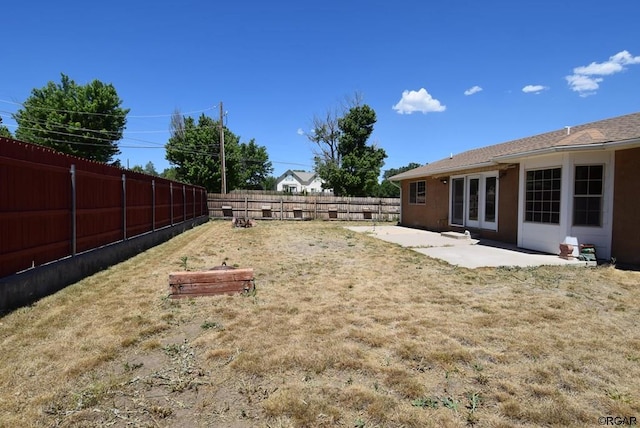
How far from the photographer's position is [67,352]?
10.2 feet

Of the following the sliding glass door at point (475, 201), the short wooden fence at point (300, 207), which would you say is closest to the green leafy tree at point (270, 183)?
the short wooden fence at point (300, 207)

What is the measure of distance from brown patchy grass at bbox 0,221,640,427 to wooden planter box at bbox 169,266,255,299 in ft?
0.53

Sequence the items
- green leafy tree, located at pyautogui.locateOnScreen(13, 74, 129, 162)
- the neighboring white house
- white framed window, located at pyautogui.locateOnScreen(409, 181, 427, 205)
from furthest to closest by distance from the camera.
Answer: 1. the neighboring white house
2. green leafy tree, located at pyautogui.locateOnScreen(13, 74, 129, 162)
3. white framed window, located at pyautogui.locateOnScreen(409, 181, 427, 205)

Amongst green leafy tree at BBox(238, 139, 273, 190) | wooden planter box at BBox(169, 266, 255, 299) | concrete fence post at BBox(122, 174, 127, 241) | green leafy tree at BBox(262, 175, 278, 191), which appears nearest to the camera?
wooden planter box at BBox(169, 266, 255, 299)

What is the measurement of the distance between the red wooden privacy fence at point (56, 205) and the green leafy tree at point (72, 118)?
21.2 m

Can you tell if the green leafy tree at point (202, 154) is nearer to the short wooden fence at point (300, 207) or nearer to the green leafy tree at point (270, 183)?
the short wooden fence at point (300, 207)

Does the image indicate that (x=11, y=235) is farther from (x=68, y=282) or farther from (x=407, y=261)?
(x=407, y=261)

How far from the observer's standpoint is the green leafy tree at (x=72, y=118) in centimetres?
2505

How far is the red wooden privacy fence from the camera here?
4.32 metres

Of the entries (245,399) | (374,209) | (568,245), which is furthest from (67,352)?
(374,209)

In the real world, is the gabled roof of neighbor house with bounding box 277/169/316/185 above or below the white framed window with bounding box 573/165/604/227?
above

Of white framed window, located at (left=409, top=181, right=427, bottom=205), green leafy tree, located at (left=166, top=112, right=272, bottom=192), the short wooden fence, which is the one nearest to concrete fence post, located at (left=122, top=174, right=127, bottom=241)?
white framed window, located at (left=409, top=181, right=427, bottom=205)

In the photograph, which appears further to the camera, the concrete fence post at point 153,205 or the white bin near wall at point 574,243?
the concrete fence post at point 153,205

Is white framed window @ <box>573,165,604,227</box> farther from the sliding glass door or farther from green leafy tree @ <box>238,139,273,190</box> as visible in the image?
green leafy tree @ <box>238,139,273,190</box>
